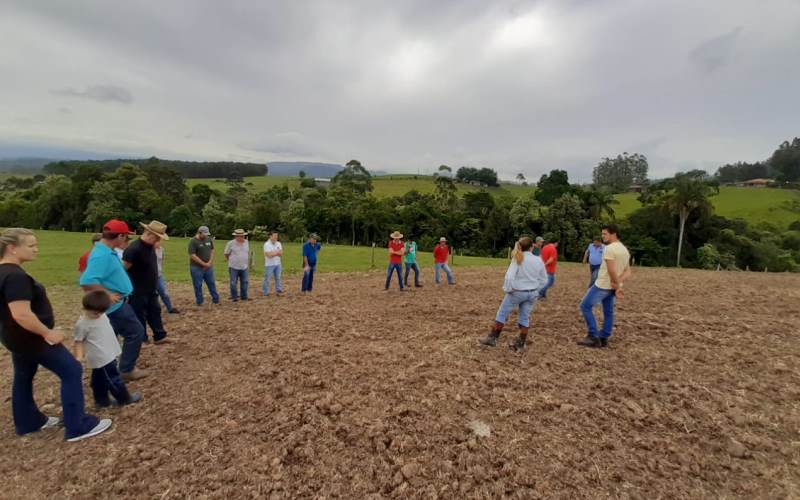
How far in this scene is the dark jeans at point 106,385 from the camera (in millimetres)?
4188

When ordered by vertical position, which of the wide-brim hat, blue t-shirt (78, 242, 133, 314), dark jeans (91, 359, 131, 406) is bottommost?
dark jeans (91, 359, 131, 406)

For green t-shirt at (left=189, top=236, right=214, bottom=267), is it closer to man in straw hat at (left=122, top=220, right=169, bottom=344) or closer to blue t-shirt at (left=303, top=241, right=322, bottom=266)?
man in straw hat at (left=122, top=220, right=169, bottom=344)

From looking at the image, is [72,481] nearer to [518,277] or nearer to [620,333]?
[518,277]

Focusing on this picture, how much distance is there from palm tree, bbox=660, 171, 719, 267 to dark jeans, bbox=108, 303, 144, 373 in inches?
1945

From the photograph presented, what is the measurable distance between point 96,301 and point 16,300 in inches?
28.1

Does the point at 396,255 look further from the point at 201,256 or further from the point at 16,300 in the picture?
the point at 16,300

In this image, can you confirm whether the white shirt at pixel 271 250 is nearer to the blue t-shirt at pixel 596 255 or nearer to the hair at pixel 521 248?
the hair at pixel 521 248

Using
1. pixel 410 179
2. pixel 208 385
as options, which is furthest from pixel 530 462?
pixel 410 179

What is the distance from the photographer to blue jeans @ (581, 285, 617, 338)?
6012 mm

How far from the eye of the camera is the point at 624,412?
4227 mm

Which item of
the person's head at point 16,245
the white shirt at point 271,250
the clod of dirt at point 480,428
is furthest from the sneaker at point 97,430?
the white shirt at point 271,250

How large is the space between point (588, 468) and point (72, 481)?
14.5ft

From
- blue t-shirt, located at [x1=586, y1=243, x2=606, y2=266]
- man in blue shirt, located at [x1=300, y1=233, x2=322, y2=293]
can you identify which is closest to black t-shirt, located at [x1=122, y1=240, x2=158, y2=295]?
man in blue shirt, located at [x1=300, y1=233, x2=322, y2=293]

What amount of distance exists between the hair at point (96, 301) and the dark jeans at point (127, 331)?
33.6 inches
